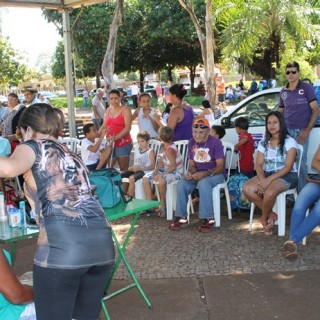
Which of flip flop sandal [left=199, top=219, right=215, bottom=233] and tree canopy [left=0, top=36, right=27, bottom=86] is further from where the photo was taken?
tree canopy [left=0, top=36, right=27, bottom=86]

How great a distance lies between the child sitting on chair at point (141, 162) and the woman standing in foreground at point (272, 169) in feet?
4.91

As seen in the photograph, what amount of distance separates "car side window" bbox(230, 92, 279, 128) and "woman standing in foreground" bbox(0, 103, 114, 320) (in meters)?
5.45

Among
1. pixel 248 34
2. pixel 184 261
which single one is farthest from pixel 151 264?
pixel 248 34

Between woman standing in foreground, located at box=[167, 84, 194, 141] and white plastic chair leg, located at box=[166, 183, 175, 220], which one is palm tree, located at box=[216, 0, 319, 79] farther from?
white plastic chair leg, located at box=[166, 183, 175, 220]

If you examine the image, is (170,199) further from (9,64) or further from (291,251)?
(9,64)

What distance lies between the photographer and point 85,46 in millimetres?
30641

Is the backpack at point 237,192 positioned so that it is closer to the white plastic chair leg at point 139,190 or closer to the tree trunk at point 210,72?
the white plastic chair leg at point 139,190

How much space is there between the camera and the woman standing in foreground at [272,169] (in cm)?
546

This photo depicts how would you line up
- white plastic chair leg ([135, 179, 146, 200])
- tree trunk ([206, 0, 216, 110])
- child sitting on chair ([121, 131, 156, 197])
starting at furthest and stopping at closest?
tree trunk ([206, 0, 216, 110]), white plastic chair leg ([135, 179, 146, 200]), child sitting on chair ([121, 131, 156, 197])

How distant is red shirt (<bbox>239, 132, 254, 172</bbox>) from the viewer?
21.7ft

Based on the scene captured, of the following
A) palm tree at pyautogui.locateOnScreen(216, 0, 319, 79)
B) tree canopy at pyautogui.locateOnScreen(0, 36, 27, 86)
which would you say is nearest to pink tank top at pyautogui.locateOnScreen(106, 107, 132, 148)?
palm tree at pyautogui.locateOnScreen(216, 0, 319, 79)

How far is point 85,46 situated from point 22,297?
29477mm

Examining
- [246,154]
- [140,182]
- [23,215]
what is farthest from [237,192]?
[23,215]

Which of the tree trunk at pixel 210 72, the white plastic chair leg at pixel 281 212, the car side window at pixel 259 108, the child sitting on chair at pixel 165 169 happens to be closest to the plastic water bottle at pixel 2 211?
the child sitting on chair at pixel 165 169
